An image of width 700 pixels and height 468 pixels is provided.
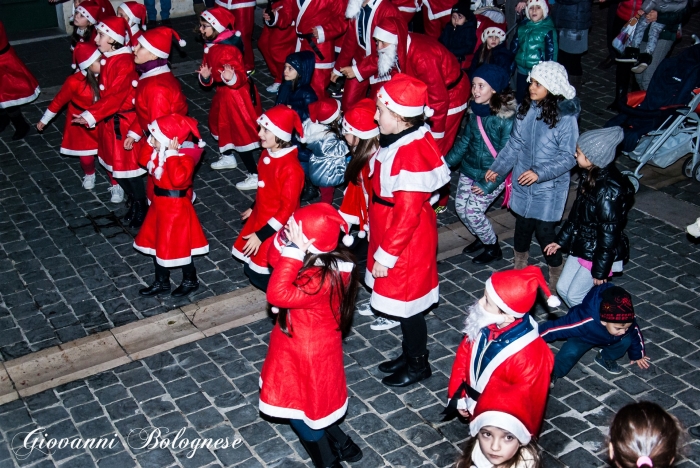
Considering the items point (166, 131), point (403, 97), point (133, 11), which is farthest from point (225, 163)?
point (403, 97)

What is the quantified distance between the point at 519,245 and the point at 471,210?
0.58 metres

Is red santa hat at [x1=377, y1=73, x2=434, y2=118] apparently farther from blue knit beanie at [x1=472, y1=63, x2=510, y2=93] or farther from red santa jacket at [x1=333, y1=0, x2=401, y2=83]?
red santa jacket at [x1=333, y1=0, x2=401, y2=83]

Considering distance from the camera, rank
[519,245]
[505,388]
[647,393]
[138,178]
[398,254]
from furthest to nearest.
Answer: [138,178] < [519,245] < [647,393] < [398,254] < [505,388]

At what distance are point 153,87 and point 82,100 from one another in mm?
1278

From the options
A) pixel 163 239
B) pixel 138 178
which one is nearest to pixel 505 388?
pixel 163 239

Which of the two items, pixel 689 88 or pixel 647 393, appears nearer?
pixel 647 393

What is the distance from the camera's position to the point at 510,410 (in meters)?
4.32

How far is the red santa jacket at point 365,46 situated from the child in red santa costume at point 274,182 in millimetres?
2120

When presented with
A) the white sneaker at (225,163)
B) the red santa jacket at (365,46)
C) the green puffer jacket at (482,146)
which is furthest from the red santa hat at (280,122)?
the white sneaker at (225,163)

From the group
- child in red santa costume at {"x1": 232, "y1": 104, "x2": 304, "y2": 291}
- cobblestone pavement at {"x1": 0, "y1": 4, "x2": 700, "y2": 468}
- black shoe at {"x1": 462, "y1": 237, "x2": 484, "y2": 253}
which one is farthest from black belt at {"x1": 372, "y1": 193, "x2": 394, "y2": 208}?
black shoe at {"x1": 462, "y1": 237, "x2": 484, "y2": 253}

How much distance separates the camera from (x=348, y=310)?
5.18 metres

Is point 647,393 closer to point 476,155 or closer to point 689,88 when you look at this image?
point 476,155

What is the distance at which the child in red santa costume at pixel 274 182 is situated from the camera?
22.1ft

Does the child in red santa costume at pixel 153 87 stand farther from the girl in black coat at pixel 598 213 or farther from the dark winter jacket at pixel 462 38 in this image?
the dark winter jacket at pixel 462 38
